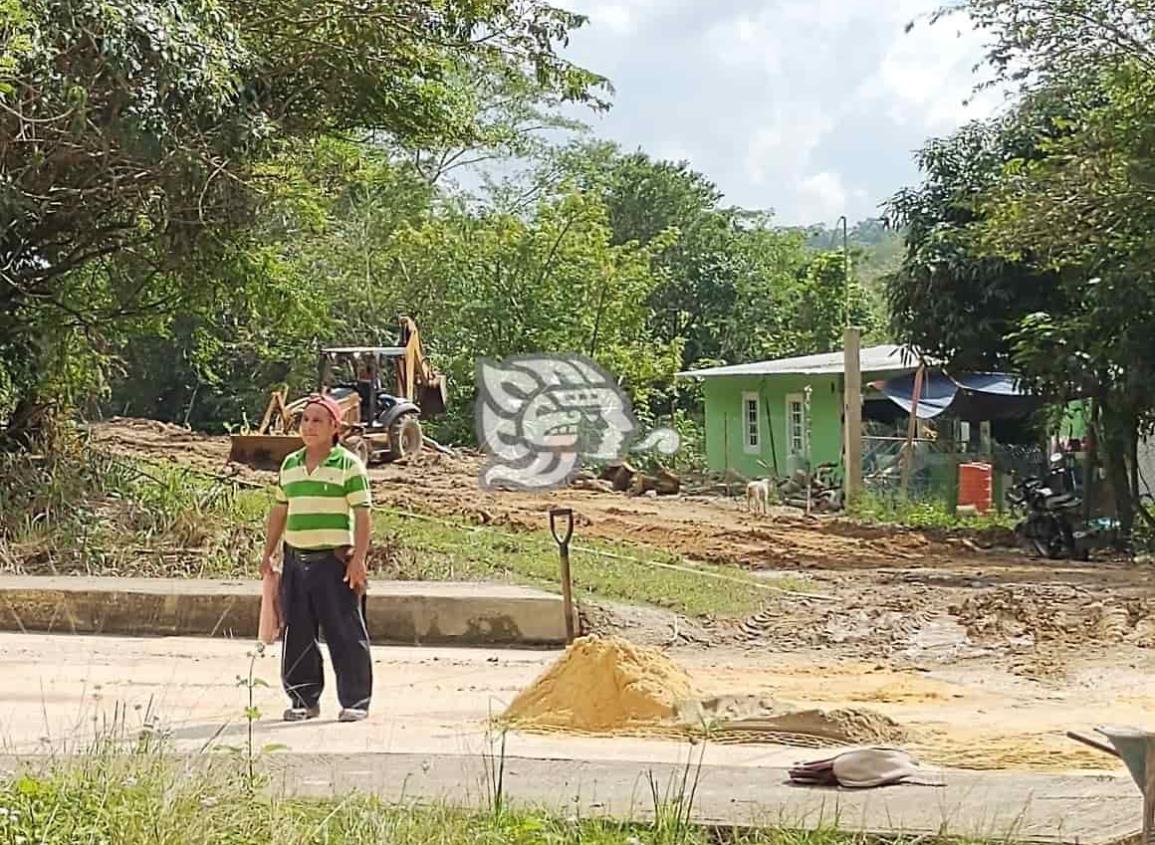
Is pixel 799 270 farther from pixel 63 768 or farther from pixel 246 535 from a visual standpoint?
pixel 63 768

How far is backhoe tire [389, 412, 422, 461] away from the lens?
31.5 m

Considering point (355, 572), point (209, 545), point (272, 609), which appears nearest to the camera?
point (355, 572)

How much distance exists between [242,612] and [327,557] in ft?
14.0

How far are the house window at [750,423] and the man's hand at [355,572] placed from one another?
31301 millimetres

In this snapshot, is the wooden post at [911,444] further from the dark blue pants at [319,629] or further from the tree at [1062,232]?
the dark blue pants at [319,629]

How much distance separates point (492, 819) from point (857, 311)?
178ft

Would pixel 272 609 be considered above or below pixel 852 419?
below

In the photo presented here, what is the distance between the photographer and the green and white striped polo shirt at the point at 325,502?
9.11 meters

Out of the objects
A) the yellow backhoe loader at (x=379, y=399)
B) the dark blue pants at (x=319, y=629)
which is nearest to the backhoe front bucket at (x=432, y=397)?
the yellow backhoe loader at (x=379, y=399)

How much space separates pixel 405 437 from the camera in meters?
32.0

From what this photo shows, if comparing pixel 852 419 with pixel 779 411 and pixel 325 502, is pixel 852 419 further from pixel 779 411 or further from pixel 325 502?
pixel 325 502

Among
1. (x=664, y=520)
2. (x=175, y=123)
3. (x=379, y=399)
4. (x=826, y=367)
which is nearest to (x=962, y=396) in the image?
(x=826, y=367)

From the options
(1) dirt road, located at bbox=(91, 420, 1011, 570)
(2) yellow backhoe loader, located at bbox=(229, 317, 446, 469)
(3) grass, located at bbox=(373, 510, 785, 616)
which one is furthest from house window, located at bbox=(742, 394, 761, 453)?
(3) grass, located at bbox=(373, 510, 785, 616)

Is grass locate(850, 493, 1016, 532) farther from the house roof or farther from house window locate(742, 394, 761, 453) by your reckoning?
house window locate(742, 394, 761, 453)
